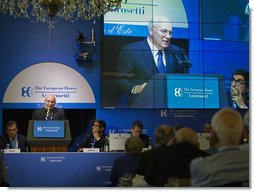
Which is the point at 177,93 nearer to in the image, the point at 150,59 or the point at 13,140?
the point at 150,59

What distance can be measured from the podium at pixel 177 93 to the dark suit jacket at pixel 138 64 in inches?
4.5

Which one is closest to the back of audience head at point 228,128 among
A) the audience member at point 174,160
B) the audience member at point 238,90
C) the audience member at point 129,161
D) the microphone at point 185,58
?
the audience member at point 174,160

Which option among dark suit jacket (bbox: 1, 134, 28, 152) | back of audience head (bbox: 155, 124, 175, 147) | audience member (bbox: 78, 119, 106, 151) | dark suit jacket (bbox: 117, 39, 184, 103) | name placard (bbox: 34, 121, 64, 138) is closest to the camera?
back of audience head (bbox: 155, 124, 175, 147)

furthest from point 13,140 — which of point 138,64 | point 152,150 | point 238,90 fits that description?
point 238,90

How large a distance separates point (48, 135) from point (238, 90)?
348 centimetres

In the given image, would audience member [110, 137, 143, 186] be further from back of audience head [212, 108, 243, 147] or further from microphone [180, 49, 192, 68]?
microphone [180, 49, 192, 68]

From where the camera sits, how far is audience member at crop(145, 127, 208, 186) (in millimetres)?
3080

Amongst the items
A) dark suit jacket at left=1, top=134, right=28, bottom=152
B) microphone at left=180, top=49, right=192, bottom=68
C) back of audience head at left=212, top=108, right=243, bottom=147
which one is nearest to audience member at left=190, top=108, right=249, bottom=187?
back of audience head at left=212, top=108, right=243, bottom=147

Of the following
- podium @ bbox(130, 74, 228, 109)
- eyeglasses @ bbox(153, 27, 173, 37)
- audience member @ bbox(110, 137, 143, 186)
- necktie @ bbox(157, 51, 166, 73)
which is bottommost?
audience member @ bbox(110, 137, 143, 186)

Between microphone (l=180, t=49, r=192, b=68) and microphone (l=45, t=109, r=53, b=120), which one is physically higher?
microphone (l=180, t=49, r=192, b=68)

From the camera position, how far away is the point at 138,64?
7.63m

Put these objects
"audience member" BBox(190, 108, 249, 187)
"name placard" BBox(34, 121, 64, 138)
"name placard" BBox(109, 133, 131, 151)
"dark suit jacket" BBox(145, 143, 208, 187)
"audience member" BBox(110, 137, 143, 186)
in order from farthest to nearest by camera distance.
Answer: "name placard" BBox(109, 133, 131, 151)
"name placard" BBox(34, 121, 64, 138)
"audience member" BBox(110, 137, 143, 186)
"dark suit jacket" BBox(145, 143, 208, 187)
"audience member" BBox(190, 108, 249, 187)

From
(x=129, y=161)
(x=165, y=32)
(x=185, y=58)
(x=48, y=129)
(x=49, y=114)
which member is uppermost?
(x=165, y=32)

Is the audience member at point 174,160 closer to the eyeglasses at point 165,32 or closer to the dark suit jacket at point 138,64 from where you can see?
the dark suit jacket at point 138,64
